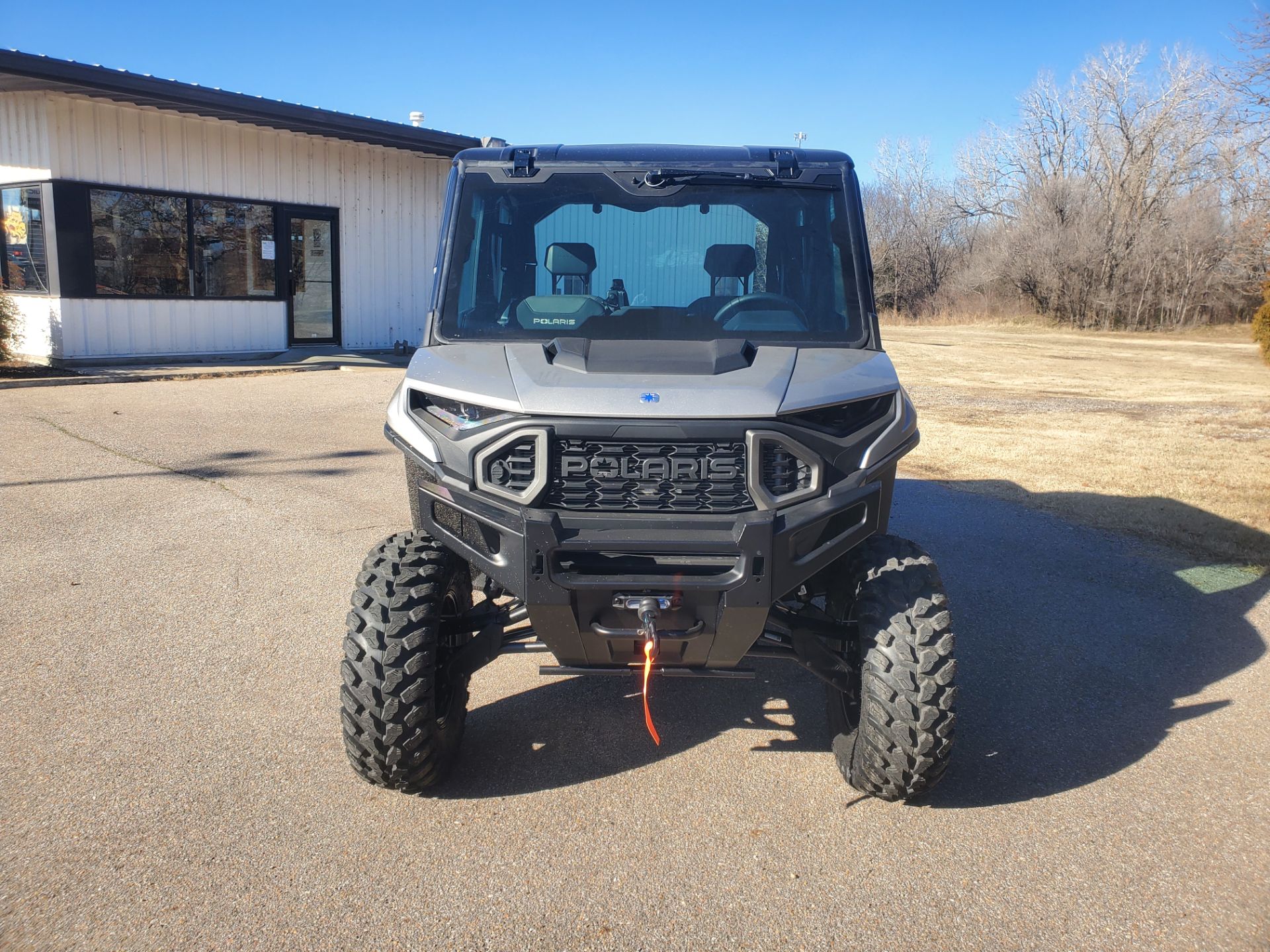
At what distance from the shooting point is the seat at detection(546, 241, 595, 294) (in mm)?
4320

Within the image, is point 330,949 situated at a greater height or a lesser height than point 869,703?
lesser

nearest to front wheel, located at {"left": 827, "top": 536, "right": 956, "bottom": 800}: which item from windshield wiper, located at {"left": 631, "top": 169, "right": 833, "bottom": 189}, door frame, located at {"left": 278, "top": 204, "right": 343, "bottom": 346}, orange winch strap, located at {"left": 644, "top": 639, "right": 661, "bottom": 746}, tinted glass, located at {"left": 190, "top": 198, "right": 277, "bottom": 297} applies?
orange winch strap, located at {"left": 644, "top": 639, "right": 661, "bottom": 746}

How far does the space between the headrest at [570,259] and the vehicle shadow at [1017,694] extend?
1801 mm

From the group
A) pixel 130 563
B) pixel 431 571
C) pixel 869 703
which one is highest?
pixel 431 571

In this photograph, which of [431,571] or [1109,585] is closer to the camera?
[431,571]

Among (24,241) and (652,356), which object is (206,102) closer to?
(24,241)

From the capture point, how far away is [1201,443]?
11812 mm

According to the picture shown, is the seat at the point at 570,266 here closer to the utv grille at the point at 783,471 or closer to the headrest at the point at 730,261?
the headrest at the point at 730,261

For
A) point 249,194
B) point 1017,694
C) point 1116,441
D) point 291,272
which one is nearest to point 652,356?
point 1017,694

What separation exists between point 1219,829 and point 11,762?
14.5ft

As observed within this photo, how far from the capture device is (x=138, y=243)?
1560 cm

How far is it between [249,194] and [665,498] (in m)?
16.1

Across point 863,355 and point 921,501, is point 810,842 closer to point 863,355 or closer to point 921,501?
point 863,355

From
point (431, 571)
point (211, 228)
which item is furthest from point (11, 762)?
point (211, 228)
